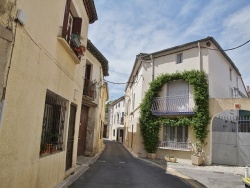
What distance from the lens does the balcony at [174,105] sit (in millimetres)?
16578

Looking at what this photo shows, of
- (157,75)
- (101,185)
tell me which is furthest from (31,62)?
(157,75)

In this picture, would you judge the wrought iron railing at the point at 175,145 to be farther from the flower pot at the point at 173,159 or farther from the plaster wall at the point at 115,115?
the plaster wall at the point at 115,115

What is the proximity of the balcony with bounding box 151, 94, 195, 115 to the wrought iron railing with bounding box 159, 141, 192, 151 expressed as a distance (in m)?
2.03

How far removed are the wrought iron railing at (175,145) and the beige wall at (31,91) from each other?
11.2 meters

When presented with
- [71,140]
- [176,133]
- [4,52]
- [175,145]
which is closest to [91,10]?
[71,140]

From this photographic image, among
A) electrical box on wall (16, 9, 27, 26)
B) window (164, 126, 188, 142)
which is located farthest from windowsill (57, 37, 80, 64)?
window (164, 126, 188, 142)

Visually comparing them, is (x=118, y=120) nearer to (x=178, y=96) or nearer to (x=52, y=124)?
(x=178, y=96)

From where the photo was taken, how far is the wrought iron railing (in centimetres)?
1620

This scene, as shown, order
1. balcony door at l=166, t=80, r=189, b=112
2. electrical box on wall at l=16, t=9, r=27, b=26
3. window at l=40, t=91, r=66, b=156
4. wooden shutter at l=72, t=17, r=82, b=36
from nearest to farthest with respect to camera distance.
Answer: electrical box on wall at l=16, t=9, r=27, b=26 < window at l=40, t=91, r=66, b=156 < wooden shutter at l=72, t=17, r=82, b=36 < balcony door at l=166, t=80, r=189, b=112

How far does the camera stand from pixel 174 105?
1728 centimetres

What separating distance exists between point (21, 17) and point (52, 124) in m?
3.74

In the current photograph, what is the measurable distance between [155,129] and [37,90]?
13.3 meters

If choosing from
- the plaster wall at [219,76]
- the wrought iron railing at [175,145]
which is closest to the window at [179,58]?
the plaster wall at [219,76]

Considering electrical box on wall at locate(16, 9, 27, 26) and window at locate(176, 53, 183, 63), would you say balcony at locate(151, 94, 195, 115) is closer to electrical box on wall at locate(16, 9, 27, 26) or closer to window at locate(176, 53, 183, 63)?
window at locate(176, 53, 183, 63)
